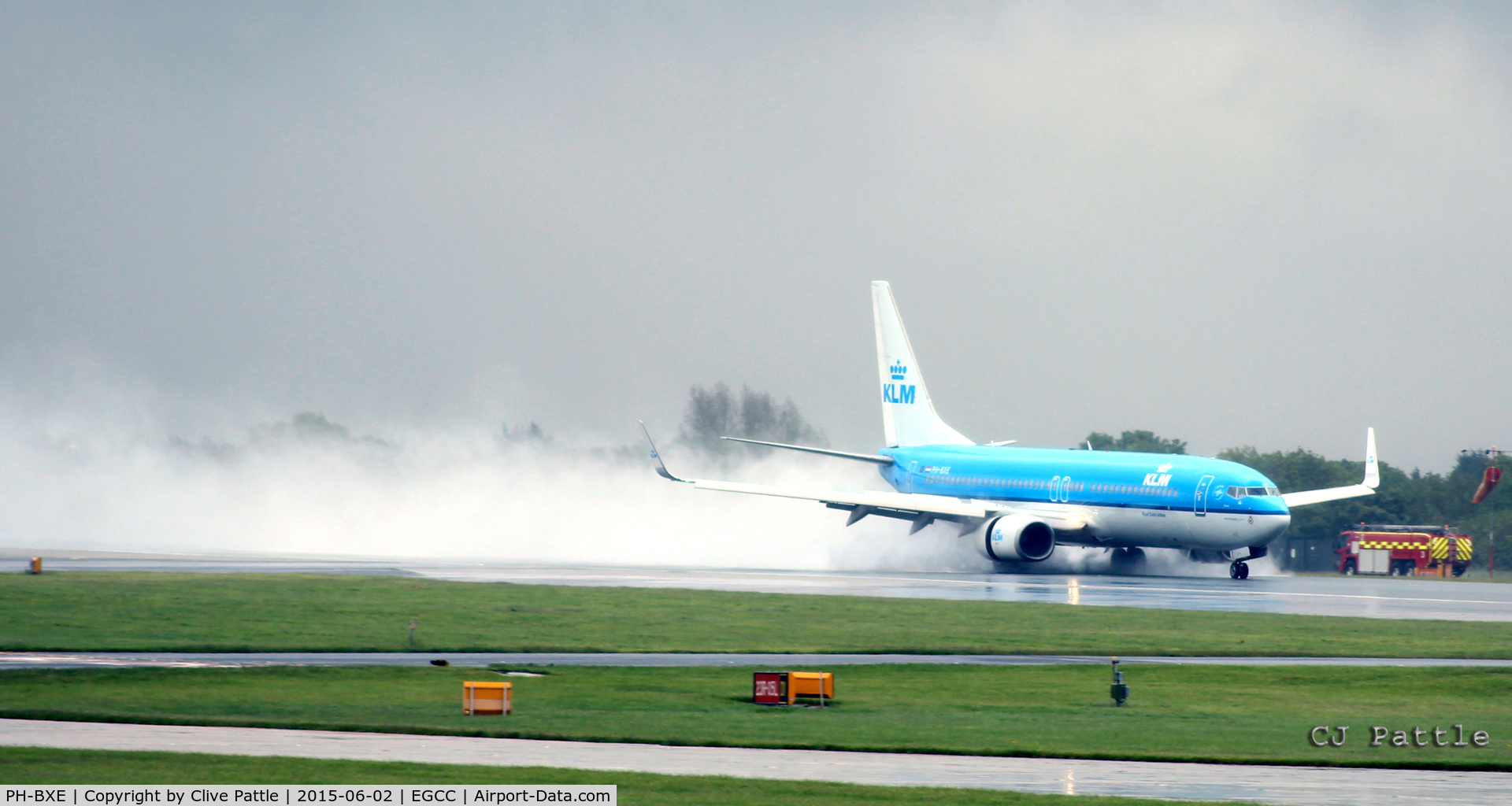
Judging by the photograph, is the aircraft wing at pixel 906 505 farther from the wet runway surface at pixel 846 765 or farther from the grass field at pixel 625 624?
the wet runway surface at pixel 846 765

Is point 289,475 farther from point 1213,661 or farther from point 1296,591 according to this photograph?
point 1213,661

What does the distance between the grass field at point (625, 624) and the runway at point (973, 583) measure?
12.0 feet

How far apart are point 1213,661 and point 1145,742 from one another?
12.6 metres

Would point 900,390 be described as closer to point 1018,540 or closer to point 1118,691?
point 1018,540

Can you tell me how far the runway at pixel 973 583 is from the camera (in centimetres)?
5178

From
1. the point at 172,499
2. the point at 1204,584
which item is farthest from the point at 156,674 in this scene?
the point at 172,499

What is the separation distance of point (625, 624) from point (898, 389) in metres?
46.6

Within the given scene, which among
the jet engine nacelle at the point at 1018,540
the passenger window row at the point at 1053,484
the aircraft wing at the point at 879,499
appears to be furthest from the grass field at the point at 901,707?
the aircraft wing at the point at 879,499

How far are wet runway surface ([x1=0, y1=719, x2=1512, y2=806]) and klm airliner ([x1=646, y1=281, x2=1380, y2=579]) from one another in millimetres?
45556

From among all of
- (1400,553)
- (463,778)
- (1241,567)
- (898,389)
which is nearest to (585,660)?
(463,778)

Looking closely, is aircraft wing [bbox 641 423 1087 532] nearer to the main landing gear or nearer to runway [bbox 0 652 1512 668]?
the main landing gear

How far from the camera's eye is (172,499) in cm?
9006

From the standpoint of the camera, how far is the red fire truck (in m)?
86.4

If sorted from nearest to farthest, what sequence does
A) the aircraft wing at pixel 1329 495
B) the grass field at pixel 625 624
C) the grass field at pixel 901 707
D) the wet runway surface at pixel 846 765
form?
the wet runway surface at pixel 846 765
the grass field at pixel 901 707
the grass field at pixel 625 624
the aircraft wing at pixel 1329 495
